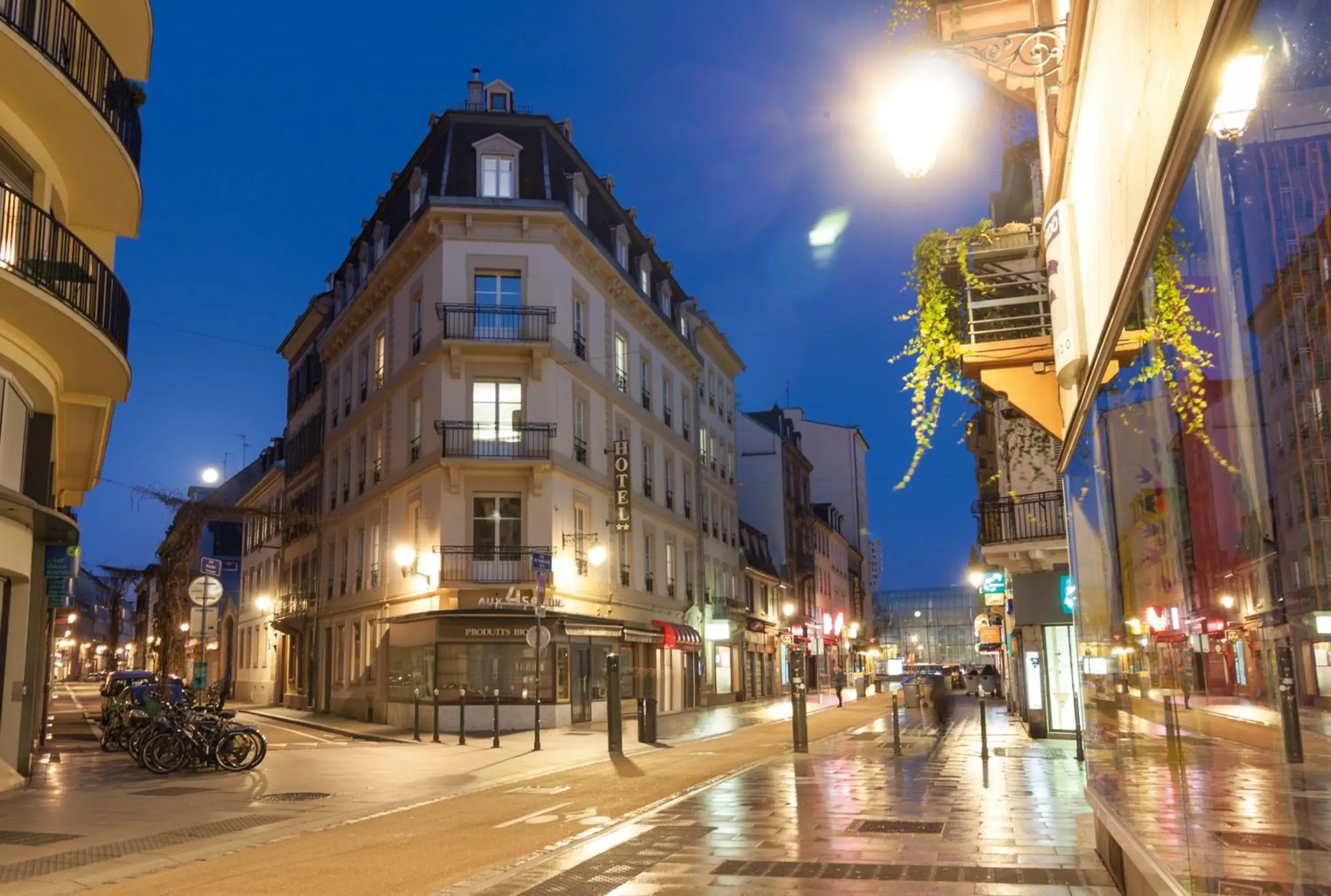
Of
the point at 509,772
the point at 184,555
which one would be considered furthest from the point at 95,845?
the point at 184,555

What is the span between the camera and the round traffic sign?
1864 centimetres

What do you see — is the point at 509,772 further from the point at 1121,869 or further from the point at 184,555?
the point at 184,555

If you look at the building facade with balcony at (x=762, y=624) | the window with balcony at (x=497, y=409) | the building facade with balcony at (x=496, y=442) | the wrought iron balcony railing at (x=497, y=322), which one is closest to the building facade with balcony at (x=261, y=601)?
the building facade with balcony at (x=496, y=442)

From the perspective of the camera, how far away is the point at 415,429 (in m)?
32.6

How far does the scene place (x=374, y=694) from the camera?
111 ft

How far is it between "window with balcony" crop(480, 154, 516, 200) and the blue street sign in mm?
17633

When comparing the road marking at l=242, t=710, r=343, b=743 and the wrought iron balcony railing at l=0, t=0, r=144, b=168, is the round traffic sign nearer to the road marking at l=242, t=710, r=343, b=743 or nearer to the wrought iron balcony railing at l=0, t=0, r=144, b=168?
the wrought iron balcony railing at l=0, t=0, r=144, b=168

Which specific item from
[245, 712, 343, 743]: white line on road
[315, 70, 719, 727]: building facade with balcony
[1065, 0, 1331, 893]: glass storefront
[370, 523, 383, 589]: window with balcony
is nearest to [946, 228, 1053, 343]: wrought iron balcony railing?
[1065, 0, 1331, 893]: glass storefront

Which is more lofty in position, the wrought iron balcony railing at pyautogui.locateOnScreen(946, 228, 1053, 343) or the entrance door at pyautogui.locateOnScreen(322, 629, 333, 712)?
the wrought iron balcony railing at pyautogui.locateOnScreen(946, 228, 1053, 343)

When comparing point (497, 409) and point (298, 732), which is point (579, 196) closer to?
point (497, 409)

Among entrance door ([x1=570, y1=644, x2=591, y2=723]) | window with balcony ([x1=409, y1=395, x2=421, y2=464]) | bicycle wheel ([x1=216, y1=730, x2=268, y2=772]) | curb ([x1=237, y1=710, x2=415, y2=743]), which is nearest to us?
bicycle wheel ([x1=216, y1=730, x2=268, y2=772])

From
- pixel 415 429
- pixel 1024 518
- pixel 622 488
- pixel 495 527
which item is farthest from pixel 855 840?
pixel 622 488

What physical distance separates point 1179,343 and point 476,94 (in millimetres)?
35866

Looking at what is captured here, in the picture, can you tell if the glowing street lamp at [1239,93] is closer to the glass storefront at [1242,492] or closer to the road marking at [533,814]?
the glass storefront at [1242,492]
